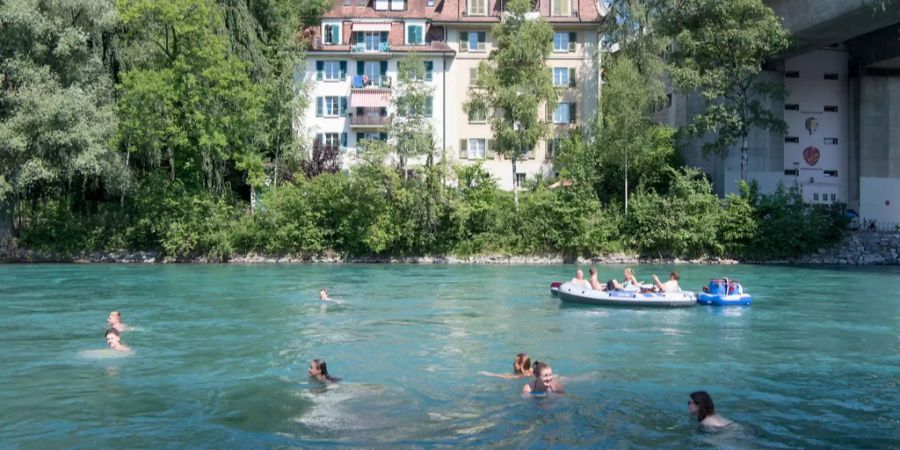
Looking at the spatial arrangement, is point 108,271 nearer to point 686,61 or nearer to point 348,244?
point 348,244

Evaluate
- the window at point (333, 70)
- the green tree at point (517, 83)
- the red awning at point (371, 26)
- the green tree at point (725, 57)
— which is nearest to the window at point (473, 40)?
the red awning at point (371, 26)

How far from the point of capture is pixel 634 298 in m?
24.7

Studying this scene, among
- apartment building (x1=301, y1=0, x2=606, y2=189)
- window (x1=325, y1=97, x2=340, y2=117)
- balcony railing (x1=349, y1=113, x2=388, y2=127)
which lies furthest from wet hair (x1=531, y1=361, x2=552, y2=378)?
window (x1=325, y1=97, x2=340, y2=117)

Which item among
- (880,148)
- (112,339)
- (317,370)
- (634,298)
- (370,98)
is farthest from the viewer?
(370,98)

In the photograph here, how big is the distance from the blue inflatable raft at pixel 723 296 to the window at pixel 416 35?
35.8 metres

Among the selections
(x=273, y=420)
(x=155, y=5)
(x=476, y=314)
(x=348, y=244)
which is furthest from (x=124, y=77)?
(x=273, y=420)

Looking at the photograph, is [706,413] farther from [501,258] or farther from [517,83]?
[517,83]

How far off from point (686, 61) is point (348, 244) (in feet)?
71.3

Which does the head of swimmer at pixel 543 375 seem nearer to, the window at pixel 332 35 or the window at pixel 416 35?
the window at pixel 416 35

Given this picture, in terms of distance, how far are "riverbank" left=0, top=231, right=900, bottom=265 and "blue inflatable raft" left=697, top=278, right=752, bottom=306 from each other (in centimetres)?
1869

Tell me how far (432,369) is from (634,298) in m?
10.6

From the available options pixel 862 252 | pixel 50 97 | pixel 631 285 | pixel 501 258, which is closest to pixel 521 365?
pixel 631 285

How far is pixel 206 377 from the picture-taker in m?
15.1

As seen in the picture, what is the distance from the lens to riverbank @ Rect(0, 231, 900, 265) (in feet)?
146
